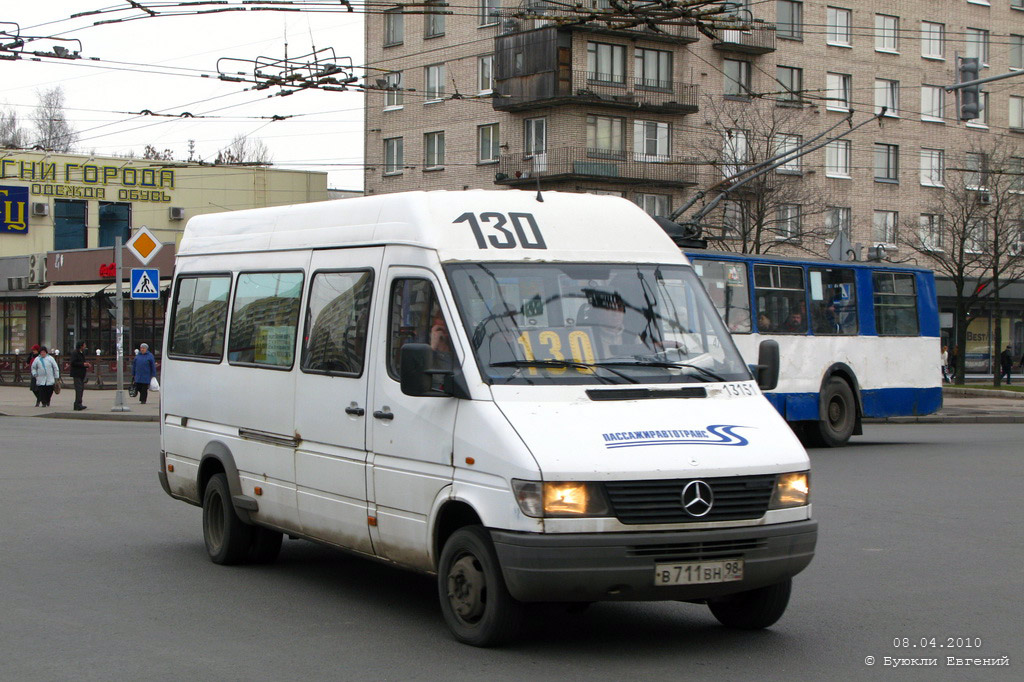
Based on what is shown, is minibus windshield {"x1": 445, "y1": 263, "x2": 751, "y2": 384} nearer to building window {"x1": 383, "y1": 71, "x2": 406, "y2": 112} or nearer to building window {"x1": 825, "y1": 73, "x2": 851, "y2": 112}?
building window {"x1": 383, "y1": 71, "x2": 406, "y2": 112}

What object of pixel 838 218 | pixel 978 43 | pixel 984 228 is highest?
pixel 978 43

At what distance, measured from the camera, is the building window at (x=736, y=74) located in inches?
2135

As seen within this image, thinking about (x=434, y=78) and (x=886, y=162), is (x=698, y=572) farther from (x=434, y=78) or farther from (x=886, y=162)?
(x=886, y=162)

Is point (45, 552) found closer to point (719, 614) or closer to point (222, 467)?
point (222, 467)

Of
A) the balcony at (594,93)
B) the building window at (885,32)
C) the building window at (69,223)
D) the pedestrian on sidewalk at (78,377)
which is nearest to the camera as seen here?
the pedestrian on sidewalk at (78,377)

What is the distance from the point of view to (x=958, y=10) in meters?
59.6

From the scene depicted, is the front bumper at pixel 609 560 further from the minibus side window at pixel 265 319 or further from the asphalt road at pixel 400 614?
the minibus side window at pixel 265 319

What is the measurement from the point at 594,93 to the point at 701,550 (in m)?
45.2

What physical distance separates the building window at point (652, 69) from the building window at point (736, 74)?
2799 mm

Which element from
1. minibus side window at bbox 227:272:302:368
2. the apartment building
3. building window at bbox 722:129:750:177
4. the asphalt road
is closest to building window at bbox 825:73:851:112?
the apartment building

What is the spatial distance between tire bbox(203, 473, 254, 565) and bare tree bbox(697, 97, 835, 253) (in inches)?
1437

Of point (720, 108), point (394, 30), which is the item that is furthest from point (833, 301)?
point (394, 30)

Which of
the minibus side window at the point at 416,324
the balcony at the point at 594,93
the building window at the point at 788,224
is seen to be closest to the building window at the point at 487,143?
the balcony at the point at 594,93

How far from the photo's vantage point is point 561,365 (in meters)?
7.20
